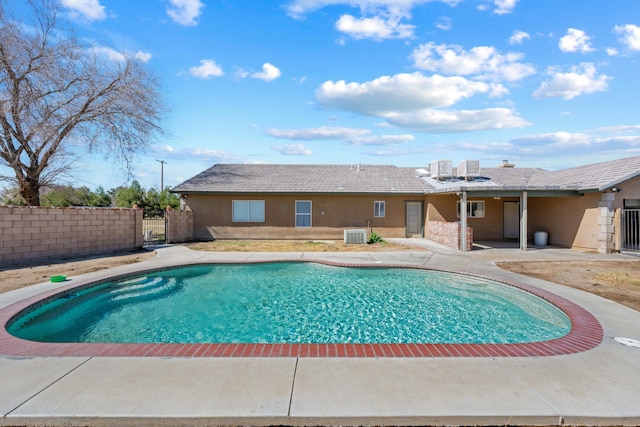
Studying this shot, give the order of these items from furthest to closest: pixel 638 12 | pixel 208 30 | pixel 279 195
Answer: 1. pixel 279 195
2. pixel 208 30
3. pixel 638 12

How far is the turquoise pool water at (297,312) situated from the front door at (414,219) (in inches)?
370

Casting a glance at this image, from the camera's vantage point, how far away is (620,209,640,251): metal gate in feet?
46.5

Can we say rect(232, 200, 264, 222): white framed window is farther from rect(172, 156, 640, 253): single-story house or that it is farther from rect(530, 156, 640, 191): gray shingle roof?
rect(530, 156, 640, 191): gray shingle roof

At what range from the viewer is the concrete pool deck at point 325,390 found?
302 cm

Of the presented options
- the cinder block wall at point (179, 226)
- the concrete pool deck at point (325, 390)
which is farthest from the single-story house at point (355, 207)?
the concrete pool deck at point (325, 390)

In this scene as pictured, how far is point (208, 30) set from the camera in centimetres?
1291

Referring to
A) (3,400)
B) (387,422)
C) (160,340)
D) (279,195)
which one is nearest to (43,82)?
(279,195)

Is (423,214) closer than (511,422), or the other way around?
(511,422)

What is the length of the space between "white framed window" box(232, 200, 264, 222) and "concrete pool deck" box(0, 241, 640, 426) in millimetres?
15264

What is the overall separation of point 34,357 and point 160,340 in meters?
1.83

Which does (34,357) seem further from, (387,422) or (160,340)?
(387,422)

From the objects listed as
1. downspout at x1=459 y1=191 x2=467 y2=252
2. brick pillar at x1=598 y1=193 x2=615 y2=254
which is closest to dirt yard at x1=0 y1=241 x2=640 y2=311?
brick pillar at x1=598 y1=193 x2=615 y2=254

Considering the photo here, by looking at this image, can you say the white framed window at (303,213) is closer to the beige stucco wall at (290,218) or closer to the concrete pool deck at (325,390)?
the beige stucco wall at (290,218)

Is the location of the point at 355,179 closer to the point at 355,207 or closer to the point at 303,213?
the point at 355,207
